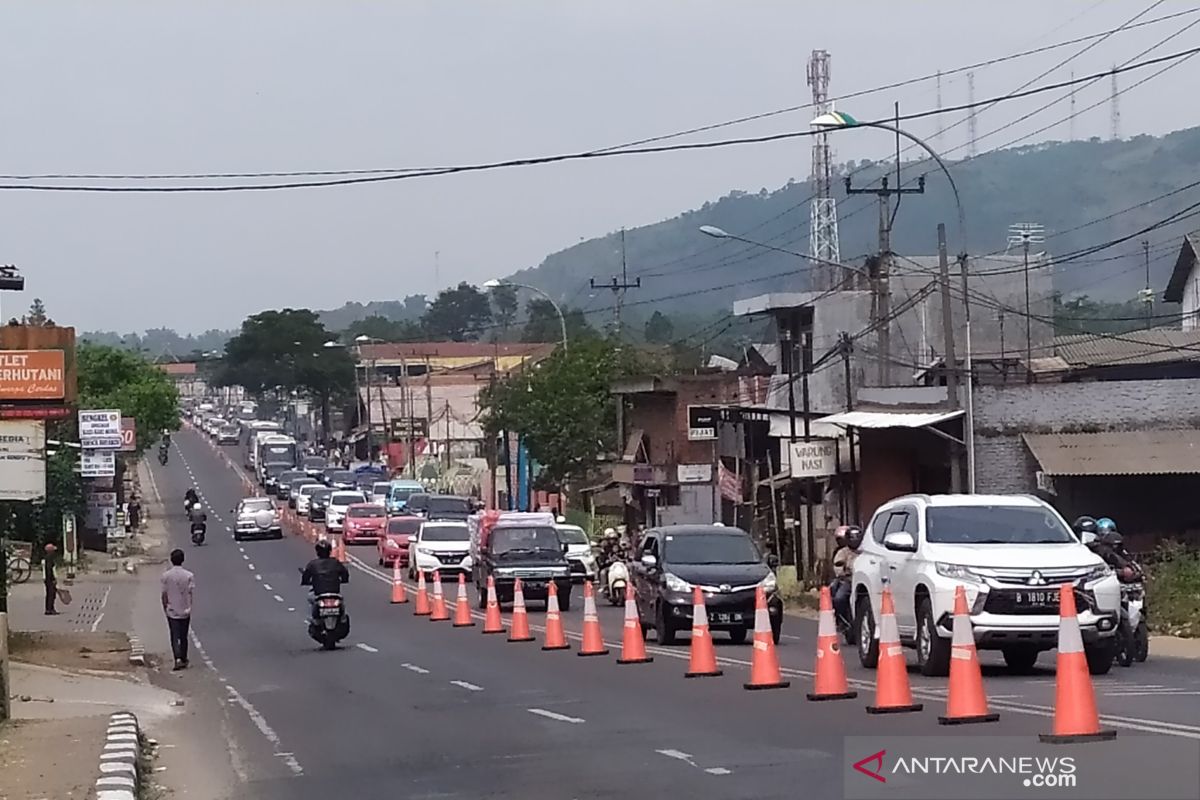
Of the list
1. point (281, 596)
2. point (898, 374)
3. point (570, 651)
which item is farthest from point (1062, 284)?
point (570, 651)

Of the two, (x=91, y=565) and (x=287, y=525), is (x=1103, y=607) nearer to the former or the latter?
(x=91, y=565)

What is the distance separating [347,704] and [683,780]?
856cm

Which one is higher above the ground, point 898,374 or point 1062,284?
point 1062,284

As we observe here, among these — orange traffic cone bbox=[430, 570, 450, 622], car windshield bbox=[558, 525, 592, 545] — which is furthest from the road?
car windshield bbox=[558, 525, 592, 545]

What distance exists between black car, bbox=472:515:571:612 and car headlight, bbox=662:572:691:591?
39.3ft

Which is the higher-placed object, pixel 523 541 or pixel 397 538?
pixel 523 541

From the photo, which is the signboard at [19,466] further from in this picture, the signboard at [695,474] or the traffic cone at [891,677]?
the signboard at [695,474]

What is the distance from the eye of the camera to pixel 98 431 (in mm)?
59219

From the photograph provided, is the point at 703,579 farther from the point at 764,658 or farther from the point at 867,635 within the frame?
the point at 764,658

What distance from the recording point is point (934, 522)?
19203 millimetres

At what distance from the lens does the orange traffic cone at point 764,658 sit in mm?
18250

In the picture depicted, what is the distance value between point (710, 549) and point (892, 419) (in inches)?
433

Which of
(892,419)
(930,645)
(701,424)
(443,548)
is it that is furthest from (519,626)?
(701,424)

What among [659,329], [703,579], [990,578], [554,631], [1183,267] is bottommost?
[554,631]
